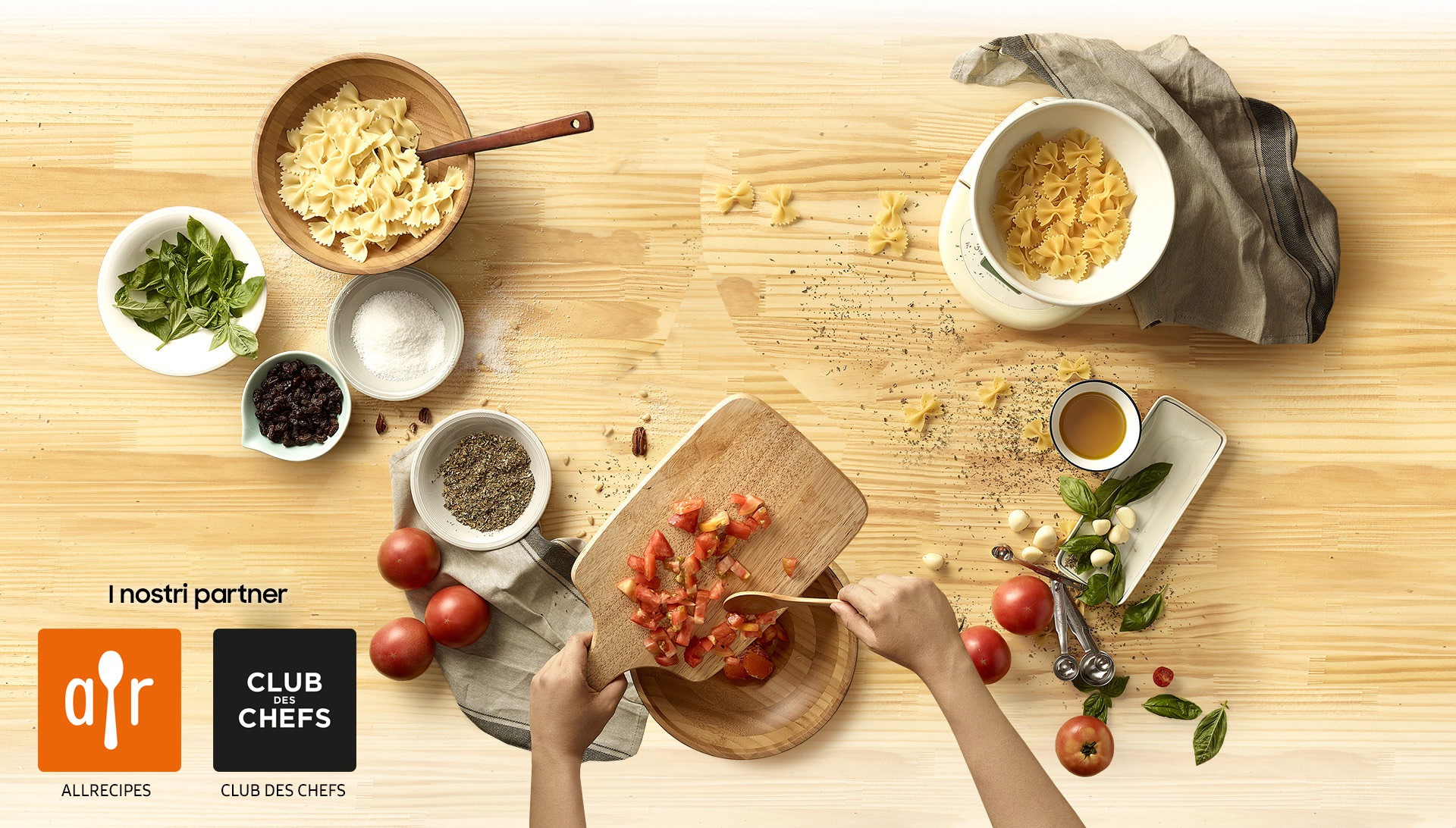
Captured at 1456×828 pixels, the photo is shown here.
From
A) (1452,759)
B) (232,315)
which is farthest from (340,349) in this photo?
(1452,759)

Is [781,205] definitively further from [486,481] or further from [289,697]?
[289,697]

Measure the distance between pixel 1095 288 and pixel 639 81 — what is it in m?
0.87

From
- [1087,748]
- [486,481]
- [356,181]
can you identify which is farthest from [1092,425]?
[356,181]

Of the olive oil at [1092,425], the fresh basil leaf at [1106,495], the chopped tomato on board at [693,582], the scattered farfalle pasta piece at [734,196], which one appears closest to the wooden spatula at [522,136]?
the scattered farfalle pasta piece at [734,196]

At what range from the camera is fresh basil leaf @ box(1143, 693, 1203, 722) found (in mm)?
1563

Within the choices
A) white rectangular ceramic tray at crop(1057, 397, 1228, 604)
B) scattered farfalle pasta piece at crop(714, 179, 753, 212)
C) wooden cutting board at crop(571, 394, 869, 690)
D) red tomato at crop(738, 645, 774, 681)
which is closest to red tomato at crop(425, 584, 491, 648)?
wooden cutting board at crop(571, 394, 869, 690)

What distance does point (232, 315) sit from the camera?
59.8 inches

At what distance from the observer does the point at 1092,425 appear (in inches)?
61.3

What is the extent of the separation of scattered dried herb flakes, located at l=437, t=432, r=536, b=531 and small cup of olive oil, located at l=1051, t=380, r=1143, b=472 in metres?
0.94

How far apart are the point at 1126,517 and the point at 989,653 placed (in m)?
0.34

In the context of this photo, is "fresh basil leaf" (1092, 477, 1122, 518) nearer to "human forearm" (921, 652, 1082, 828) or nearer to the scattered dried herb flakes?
"human forearm" (921, 652, 1082, 828)

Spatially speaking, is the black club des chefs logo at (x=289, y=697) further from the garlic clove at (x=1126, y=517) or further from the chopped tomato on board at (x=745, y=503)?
the garlic clove at (x=1126, y=517)

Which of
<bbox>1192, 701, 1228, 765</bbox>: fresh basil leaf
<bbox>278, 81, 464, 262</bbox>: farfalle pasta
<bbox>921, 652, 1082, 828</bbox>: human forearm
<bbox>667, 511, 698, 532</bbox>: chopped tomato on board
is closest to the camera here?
<bbox>921, 652, 1082, 828</bbox>: human forearm

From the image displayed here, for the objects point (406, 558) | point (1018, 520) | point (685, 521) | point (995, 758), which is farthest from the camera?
point (1018, 520)
